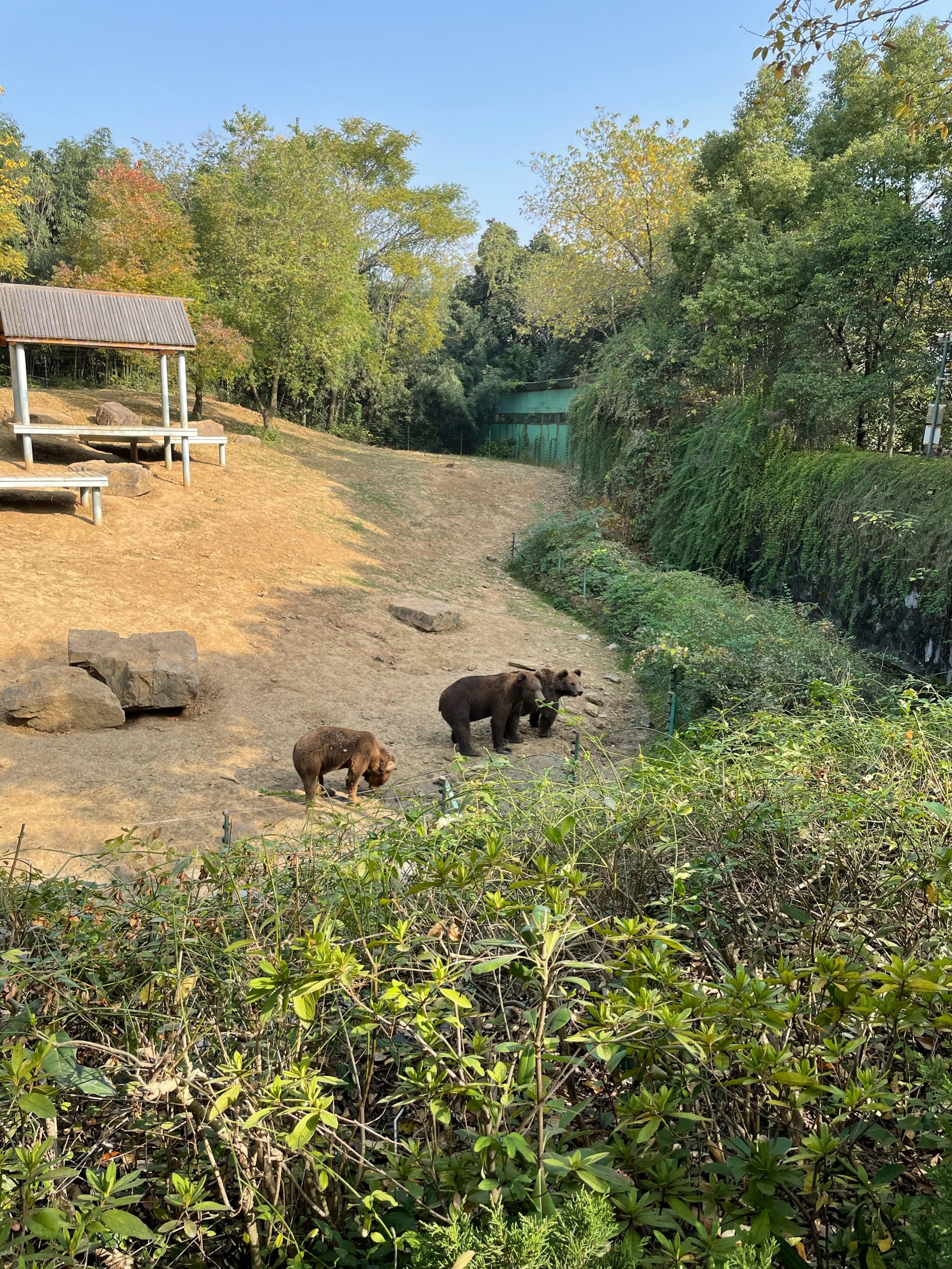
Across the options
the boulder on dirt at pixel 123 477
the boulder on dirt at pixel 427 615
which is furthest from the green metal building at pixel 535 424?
the boulder on dirt at pixel 427 615

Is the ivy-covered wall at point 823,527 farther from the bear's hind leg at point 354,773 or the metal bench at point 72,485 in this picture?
the metal bench at point 72,485

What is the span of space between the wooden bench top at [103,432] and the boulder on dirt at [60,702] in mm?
7516

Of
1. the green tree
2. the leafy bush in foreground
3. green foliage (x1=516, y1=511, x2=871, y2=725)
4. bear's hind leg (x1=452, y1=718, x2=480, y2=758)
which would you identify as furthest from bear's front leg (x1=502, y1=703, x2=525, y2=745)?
the green tree

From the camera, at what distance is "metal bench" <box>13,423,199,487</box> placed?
1430 cm

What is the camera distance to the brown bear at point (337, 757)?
255 inches

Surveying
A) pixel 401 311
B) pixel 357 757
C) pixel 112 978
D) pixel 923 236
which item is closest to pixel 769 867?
pixel 112 978

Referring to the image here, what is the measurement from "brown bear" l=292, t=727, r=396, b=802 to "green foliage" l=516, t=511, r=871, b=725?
9.59 feet

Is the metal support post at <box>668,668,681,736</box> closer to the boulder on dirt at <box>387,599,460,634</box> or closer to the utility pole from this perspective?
the boulder on dirt at <box>387,599,460,634</box>

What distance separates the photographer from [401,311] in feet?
105

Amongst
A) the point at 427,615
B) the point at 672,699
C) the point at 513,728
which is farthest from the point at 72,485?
the point at 672,699

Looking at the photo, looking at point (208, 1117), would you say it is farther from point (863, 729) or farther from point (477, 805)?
point (863, 729)

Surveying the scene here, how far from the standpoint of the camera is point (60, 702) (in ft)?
26.3

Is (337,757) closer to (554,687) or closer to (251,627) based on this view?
(554,687)

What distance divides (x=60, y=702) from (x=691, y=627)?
6.97 meters
